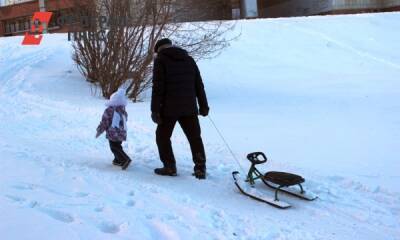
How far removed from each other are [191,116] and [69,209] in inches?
80.8

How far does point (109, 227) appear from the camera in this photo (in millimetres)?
4391

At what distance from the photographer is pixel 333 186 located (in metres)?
6.03

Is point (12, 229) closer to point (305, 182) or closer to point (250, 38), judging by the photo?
point (305, 182)

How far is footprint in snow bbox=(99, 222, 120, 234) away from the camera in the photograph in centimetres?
432

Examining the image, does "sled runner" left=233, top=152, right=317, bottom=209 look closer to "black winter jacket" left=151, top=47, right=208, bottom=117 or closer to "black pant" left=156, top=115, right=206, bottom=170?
"black pant" left=156, top=115, right=206, bottom=170

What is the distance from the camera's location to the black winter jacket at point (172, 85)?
6.19 m

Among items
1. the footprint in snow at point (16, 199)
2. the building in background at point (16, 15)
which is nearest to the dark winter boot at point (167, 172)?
the footprint in snow at point (16, 199)

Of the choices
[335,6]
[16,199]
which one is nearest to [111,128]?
[16,199]

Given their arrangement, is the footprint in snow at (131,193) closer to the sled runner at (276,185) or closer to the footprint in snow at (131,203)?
the footprint in snow at (131,203)

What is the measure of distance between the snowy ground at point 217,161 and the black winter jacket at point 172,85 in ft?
2.64

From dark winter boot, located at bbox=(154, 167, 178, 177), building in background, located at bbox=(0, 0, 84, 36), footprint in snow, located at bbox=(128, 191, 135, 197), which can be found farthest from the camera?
building in background, located at bbox=(0, 0, 84, 36)

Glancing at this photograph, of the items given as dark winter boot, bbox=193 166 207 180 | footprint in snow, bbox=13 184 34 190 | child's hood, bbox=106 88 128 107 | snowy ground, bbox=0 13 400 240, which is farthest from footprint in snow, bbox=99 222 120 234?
child's hood, bbox=106 88 128 107

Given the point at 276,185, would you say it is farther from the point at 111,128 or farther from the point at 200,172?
the point at 111,128

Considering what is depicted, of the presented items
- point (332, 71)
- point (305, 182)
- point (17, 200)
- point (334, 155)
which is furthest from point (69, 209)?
point (332, 71)
